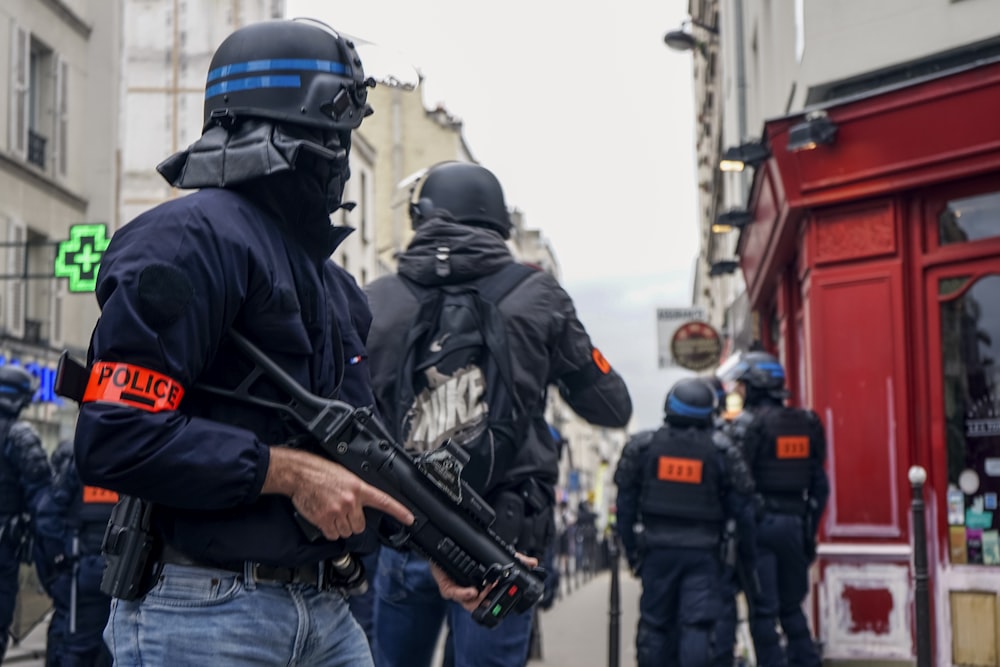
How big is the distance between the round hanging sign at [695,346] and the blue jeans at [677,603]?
39.2ft

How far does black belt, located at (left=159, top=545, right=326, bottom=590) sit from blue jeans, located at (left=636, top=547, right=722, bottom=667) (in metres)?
6.01

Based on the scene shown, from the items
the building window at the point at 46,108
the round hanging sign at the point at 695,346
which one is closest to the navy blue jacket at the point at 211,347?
the round hanging sign at the point at 695,346

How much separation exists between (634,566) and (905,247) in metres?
2.89

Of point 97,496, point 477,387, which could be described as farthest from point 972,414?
point 477,387

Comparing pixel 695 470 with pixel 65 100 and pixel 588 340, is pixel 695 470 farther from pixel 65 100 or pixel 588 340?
pixel 65 100

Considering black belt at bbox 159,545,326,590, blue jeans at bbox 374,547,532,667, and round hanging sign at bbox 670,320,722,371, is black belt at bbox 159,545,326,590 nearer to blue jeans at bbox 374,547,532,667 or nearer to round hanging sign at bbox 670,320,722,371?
blue jeans at bbox 374,547,532,667

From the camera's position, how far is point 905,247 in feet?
32.0

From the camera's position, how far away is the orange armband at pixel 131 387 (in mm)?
2242

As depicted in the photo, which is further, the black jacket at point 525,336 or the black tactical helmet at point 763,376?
the black tactical helmet at point 763,376

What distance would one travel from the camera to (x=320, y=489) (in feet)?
7.89

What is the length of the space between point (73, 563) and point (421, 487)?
6.24m

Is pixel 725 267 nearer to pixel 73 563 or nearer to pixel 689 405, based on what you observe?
Answer: pixel 689 405

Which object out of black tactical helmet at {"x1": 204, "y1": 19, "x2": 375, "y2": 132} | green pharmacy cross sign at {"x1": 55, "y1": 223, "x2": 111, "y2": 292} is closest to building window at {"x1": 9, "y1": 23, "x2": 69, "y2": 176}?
green pharmacy cross sign at {"x1": 55, "y1": 223, "x2": 111, "y2": 292}

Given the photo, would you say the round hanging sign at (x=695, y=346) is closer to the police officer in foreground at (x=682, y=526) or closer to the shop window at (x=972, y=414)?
the shop window at (x=972, y=414)
